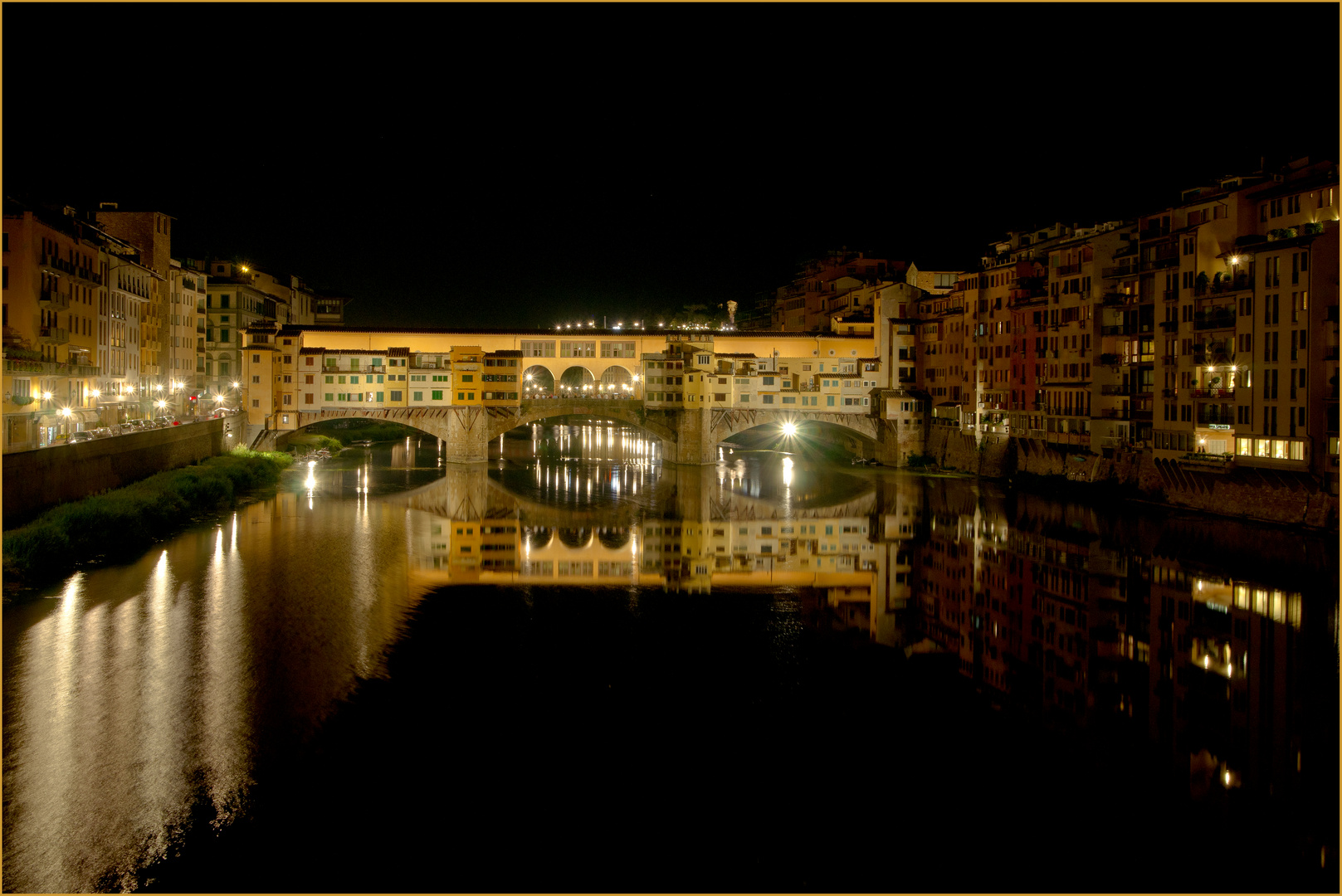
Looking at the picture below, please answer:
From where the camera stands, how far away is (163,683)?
44.6 feet

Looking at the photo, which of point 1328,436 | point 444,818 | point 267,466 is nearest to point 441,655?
point 444,818

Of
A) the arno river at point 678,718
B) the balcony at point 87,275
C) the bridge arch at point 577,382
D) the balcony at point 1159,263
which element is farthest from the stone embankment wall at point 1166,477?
the balcony at point 87,275

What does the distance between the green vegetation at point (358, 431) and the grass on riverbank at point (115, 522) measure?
2493 cm

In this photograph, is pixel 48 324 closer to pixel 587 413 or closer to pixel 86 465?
pixel 86 465

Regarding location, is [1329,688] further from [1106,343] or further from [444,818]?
[1106,343]

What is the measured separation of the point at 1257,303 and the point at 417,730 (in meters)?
23.2

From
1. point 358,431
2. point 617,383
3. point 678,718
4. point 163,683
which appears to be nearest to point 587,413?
point 617,383

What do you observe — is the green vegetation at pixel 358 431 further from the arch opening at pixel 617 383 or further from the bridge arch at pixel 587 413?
the bridge arch at pixel 587 413

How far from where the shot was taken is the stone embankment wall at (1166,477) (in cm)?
2334

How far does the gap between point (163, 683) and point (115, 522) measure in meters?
10.4

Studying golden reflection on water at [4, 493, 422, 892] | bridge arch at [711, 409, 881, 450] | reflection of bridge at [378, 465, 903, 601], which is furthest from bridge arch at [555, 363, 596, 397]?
golden reflection on water at [4, 493, 422, 892]

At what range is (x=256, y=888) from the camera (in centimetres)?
891

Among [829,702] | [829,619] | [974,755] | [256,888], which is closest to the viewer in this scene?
[256,888]

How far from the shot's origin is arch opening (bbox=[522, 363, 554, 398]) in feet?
184
